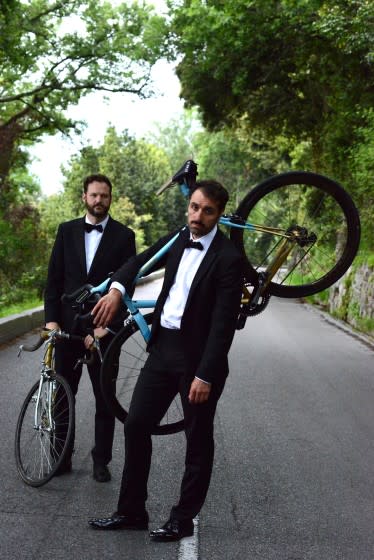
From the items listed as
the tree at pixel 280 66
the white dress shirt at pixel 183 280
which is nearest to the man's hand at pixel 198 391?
the white dress shirt at pixel 183 280

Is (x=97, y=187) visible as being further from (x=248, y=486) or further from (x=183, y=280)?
(x=248, y=486)

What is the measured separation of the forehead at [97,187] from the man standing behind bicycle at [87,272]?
0.13m

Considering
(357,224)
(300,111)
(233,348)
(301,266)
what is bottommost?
(233,348)

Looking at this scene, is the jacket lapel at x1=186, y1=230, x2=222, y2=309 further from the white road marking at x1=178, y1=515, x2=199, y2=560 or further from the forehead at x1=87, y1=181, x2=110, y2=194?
the white road marking at x1=178, y1=515, x2=199, y2=560

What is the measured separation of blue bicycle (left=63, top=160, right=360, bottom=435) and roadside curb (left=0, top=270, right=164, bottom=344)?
312 inches

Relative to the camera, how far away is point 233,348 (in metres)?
14.1

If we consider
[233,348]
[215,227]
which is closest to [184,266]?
[215,227]

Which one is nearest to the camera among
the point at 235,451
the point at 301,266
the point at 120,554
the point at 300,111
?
the point at 120,554

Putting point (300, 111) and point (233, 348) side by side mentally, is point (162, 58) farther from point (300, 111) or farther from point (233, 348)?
point (233, 348)

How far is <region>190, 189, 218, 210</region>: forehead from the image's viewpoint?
4.38m

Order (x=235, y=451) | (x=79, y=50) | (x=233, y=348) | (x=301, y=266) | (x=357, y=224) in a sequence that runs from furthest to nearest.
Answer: (x=79, y=50), (x=233, y=348), (x=235, y=451), (x=301, y=266), (x=357, y=224)

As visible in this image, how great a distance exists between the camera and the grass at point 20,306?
16.3 m

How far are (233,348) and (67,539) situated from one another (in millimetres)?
9733

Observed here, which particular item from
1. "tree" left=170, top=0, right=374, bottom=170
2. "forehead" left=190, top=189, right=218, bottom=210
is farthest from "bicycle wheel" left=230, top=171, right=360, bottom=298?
"tree" left=170, top=0, right=374, bottom=170
